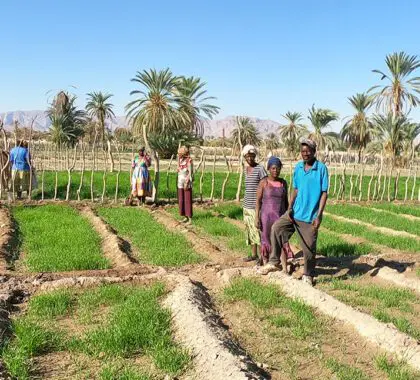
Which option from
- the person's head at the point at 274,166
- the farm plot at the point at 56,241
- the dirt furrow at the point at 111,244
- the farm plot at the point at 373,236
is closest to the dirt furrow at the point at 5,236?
the farm plot at the point at 56,241

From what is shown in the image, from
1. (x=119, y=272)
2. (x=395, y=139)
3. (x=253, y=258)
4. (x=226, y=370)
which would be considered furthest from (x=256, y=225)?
(x=395, y=139)

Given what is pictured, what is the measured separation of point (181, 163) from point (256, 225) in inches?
158

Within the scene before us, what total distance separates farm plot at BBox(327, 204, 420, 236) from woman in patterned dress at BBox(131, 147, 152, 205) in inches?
203

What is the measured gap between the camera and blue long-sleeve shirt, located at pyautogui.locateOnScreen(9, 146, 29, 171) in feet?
42.4

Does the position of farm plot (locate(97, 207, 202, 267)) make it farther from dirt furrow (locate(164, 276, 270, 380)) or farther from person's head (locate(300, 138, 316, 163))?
person's head (locate(300, 138, 316, 163))

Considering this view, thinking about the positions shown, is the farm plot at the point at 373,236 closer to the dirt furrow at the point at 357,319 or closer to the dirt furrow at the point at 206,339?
the dirt furrow at the point at 357,319

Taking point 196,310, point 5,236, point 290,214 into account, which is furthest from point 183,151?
point 196,310

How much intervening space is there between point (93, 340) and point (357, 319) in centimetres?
235

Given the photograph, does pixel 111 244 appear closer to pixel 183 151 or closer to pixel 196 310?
pixel 183 151

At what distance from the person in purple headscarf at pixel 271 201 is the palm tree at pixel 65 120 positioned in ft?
114

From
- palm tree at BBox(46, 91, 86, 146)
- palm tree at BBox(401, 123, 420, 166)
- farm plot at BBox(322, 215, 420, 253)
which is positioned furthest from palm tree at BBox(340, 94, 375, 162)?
farm plot at BBox(322, 215, 420, 253)

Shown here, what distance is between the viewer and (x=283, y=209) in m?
6.40

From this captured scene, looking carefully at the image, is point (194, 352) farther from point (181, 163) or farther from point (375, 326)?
point (181, 163)

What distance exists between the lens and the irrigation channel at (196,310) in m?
3.57
